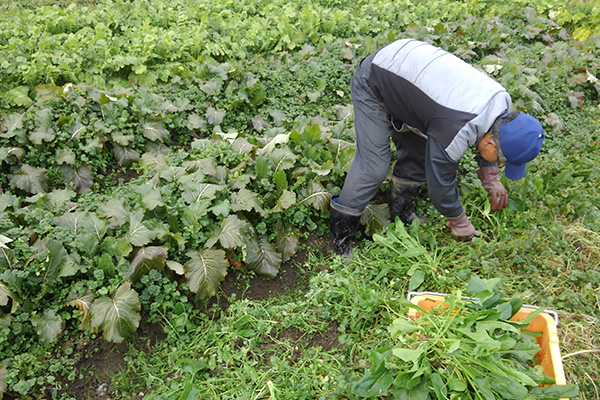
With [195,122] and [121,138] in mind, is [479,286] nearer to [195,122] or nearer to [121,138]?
[195,122]

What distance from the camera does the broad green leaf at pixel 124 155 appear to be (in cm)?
462

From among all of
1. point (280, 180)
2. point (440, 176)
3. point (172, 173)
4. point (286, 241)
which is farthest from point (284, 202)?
point (440, 176)

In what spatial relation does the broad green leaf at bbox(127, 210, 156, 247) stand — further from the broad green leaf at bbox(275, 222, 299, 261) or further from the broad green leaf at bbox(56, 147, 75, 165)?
the broad green leaf at bbox(56, 147, 75, 165)

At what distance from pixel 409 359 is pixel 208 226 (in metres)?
1.94

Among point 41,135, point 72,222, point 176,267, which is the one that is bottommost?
point 176,267

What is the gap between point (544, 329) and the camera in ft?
8.61

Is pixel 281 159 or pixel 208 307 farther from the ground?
pixel 281 159

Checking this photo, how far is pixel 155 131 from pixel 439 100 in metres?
2.99

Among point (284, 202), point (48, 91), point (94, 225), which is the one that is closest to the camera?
point (94, 225)

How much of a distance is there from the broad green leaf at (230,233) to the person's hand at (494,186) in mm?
2052

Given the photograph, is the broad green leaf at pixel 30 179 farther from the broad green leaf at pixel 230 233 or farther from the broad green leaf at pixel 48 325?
the broad green leaf at pixel 230 233

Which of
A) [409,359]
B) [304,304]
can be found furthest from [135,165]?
[409,359]

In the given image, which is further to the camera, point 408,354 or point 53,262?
point 53,262

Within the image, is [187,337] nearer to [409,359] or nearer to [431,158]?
[409,359]
